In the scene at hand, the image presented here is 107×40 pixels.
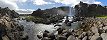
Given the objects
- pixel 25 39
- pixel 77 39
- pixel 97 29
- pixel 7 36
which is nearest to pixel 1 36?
pixel 7 36

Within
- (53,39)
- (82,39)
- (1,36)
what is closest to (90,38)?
(82,39)

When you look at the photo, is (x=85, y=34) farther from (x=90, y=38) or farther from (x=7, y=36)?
(x=7, y=36)

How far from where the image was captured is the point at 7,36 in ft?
239

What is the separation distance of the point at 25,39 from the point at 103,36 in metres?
34.8

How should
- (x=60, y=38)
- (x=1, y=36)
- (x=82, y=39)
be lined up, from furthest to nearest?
1. (x=1, y=36)
2. (x=60, y=38)
3. (x=82, y=39)

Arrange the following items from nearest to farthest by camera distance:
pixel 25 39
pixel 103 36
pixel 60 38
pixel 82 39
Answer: pixel 103 36 → pixel 82 39 → pixel 60 38 → pixel 25 39

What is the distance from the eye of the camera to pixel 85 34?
62281 mm

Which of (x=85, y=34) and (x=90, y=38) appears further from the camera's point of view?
(x=85, y=34)

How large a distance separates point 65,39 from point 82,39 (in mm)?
7015

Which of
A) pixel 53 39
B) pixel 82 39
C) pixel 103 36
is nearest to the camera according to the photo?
pixel 103 36

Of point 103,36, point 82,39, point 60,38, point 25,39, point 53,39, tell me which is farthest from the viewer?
point 25,39

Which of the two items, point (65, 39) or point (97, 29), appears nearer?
point (97, 29)

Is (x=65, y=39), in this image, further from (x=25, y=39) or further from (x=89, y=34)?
(x=25, y=39)

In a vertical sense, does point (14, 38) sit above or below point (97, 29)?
below
